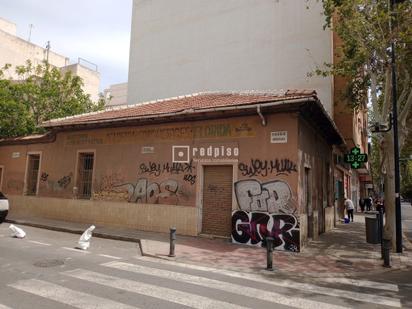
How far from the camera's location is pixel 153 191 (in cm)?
1280

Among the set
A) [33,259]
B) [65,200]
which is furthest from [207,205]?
[65,200]

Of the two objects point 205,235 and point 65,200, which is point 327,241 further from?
point 65,200

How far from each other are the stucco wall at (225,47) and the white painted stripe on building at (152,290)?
14.0 m

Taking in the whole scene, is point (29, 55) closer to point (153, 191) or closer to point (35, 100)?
point (35, 100)

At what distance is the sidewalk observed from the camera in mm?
8141

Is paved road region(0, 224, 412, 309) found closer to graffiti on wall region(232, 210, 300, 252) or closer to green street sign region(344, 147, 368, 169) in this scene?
graffiti on wall region(232, 210, 300, 252)

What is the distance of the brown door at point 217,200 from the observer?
37.8 ft

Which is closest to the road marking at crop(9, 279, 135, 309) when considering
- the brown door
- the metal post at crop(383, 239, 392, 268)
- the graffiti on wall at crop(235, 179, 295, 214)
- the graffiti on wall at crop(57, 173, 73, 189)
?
the graffiti on wall at crop(235, 179, 295, 214)

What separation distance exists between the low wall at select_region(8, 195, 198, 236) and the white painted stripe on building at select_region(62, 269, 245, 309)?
210 inches

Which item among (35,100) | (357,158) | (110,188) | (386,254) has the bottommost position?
(386,254)

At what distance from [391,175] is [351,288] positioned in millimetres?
5738

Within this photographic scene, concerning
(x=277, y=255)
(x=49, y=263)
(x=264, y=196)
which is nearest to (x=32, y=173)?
(x=49, y=263)

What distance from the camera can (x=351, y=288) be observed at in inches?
264

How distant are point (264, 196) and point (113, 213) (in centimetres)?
623
